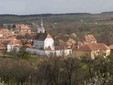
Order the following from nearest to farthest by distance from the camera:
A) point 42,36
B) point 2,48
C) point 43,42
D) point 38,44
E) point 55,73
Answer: point 55,73 < point 43,42 < point 38,44 < point 42,36 < point 2,48

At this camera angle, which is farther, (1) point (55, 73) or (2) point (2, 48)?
(2) point (2, 48)

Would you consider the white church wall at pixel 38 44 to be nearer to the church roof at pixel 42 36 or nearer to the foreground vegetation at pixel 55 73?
the church roof at pixel 42 36

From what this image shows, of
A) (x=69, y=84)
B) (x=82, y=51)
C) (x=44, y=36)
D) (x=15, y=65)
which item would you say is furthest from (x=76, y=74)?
(x=44, y=36)

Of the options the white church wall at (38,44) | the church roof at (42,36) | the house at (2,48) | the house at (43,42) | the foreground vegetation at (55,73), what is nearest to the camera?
the foreground vegetation at (55,73)

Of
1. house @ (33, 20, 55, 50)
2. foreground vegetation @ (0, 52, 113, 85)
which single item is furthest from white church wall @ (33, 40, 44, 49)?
foreground vegetation @ (0, 52, 113, 85)

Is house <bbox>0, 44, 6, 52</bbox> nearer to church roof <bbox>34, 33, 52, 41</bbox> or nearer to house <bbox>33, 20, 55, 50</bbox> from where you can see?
house <bbox>33, 20, 55, 50</bbox>

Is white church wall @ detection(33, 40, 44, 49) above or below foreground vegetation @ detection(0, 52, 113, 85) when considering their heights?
below

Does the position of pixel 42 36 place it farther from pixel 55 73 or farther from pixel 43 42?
pixel 55 73

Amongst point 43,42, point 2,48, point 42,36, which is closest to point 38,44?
point 43,42

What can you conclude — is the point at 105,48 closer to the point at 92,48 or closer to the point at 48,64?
the point at 92,48

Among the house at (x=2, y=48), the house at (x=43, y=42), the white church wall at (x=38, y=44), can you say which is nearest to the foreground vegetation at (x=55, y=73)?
the house at (x=43, y=42)

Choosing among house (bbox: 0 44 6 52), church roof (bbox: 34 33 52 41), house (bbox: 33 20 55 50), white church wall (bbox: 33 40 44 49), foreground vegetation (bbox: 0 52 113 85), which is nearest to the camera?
foreground vegetation (bbox: 0 52 113 85)
